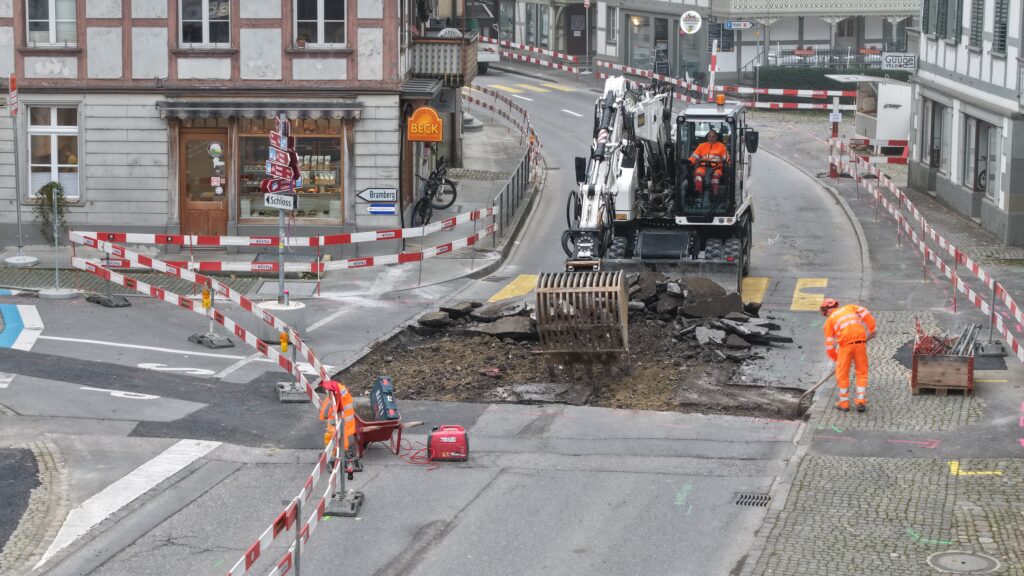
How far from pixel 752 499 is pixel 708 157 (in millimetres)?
11889

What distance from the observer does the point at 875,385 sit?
20266 mm

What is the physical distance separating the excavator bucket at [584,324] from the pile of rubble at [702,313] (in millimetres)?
1885

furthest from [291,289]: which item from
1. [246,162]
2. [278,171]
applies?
[278,171]

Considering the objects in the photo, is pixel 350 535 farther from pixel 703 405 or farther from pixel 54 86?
pixel 54 86

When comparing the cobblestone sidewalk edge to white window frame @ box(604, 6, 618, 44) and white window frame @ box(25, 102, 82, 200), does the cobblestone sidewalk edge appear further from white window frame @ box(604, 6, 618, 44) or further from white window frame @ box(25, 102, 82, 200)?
white window frame @ box(604, 6, 618, 44)

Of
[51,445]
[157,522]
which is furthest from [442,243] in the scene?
[157,522]

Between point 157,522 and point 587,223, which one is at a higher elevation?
point 587,223

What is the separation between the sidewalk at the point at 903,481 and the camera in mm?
13970

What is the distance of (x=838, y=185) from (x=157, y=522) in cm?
2611

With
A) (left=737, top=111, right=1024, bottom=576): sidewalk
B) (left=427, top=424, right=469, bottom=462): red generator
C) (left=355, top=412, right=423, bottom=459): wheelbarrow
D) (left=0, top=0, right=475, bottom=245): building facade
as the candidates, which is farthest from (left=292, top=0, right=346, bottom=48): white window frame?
(left=427, top=424, right=469, bottom=462): red generator

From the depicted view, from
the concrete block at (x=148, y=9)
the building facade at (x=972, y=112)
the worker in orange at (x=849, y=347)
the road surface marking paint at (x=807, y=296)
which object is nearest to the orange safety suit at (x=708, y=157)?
the road surface marking paint at (x=807, y=296)

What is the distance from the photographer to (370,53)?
95.8 feet

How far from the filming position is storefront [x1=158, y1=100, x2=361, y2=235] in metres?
29.4

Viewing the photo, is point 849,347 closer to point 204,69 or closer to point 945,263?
point 945,263
